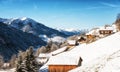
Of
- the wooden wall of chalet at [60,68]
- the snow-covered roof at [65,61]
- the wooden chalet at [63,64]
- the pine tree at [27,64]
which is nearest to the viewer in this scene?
the pine tree at [27,64]

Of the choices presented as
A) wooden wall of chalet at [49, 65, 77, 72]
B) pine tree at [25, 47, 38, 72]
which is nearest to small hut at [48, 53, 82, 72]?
wooden wall of chalet at [49, 65, 77, 72]

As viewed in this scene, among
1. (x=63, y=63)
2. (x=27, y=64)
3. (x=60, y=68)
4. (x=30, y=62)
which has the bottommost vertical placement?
(x=60, y=68)

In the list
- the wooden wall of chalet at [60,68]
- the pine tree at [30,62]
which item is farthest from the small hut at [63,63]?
the pine tree at [30,62]

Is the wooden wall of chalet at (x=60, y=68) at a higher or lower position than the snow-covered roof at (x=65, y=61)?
Result: lower

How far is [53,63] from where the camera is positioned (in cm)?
6675

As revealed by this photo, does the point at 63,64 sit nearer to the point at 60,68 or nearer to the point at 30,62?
the point at 60,68

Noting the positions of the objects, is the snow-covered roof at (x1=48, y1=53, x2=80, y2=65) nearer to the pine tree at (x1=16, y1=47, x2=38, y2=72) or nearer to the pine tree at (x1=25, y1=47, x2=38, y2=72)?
the pine tree at (x1=25, y1=47, x2=38, y2=72)

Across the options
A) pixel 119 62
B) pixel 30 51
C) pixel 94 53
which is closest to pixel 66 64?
pixel 30 51

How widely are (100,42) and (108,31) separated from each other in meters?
37.5

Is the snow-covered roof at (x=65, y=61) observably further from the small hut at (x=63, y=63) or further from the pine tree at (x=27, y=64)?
the pine tree at (x=27, y=64)

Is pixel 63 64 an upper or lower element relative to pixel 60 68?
upper

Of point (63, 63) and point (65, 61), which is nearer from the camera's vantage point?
point (63, 63)

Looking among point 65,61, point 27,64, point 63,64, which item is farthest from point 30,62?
point 65,61

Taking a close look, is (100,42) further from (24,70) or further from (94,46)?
(24,70)
